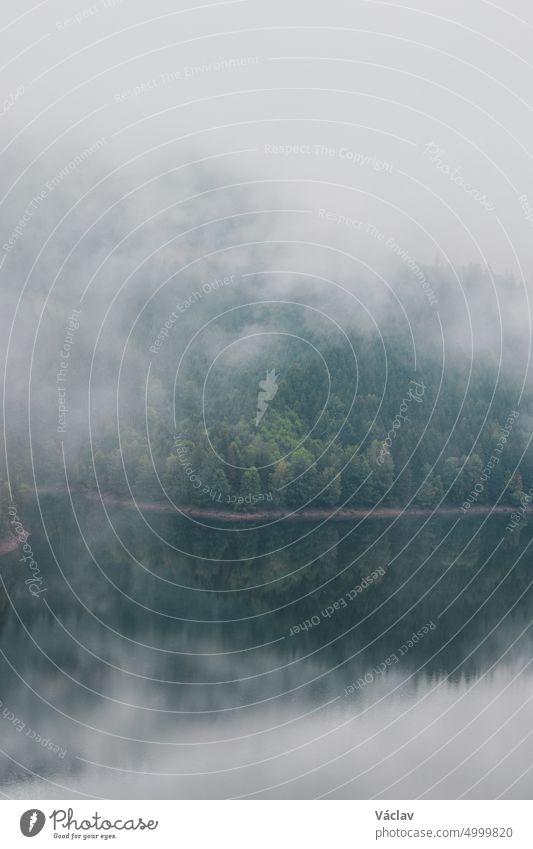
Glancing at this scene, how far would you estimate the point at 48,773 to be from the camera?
1012 cm

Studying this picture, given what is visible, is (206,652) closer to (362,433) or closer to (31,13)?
(31,13)

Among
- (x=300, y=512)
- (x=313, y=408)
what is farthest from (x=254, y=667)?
(x=313, y=408)

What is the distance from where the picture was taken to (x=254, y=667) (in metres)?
13.8

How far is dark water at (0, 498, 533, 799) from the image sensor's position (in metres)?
10.5
